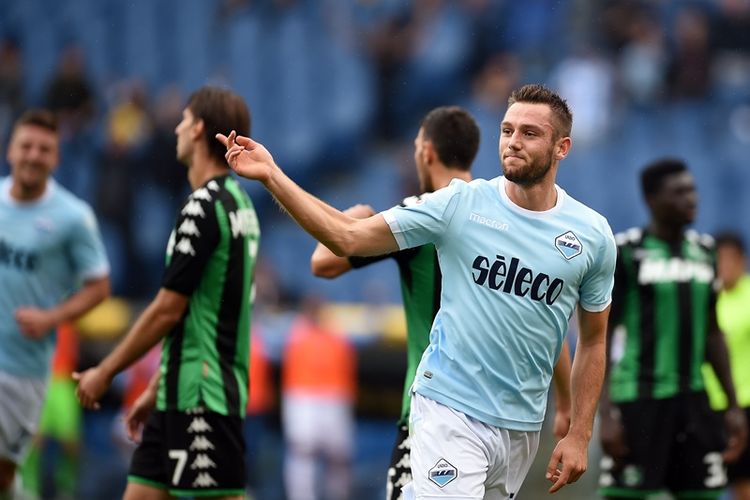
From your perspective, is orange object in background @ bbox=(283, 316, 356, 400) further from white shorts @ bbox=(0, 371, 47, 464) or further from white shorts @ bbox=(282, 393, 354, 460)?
white shorts @ bbox=(0, 371, 47, 464)

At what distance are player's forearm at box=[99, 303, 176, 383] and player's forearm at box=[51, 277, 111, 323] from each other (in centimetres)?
155

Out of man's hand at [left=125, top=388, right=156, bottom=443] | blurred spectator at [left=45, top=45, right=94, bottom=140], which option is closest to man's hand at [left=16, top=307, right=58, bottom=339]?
man's hand at [left=125, top=388, right=156, bottom=443]

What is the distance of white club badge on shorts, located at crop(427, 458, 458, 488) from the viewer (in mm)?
5270

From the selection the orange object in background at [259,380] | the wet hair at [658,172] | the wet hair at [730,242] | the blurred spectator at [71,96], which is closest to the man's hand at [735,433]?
the wet hair at [658,172]

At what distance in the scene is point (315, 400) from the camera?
51.5ft

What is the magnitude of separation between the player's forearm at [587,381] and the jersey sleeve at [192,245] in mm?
1941

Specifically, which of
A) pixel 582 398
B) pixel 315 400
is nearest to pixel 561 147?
pixel 582 398

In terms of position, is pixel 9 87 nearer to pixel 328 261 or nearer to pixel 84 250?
pixel 84 250

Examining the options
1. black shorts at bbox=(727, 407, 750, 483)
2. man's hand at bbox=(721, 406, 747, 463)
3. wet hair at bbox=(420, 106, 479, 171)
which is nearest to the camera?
wet hair at bbox=(420, 106, 479, 171)

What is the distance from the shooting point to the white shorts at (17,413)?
797cm

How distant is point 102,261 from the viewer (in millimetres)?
8219

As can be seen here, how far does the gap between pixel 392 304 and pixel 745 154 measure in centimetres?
527

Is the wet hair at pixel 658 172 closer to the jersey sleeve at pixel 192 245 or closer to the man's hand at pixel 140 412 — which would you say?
the jersey sleeve at pixel 192 245

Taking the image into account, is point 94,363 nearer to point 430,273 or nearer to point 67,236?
point 67,236
